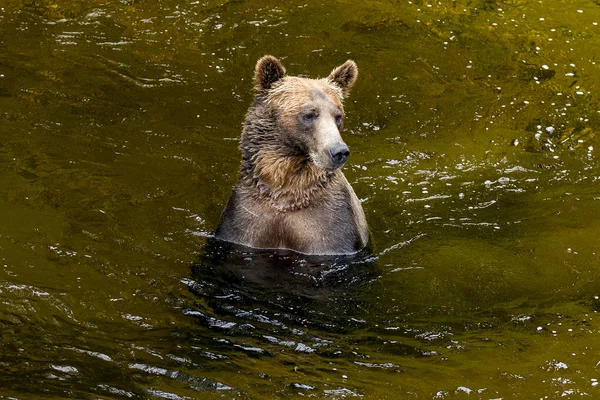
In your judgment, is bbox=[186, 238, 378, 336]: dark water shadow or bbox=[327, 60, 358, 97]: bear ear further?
bbox=[327, 60, 358, 97]: bear ear

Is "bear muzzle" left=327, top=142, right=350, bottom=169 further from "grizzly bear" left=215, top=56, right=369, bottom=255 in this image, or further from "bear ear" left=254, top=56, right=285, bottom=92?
"bear ear" left=254, top=56, right=285, bottom=92

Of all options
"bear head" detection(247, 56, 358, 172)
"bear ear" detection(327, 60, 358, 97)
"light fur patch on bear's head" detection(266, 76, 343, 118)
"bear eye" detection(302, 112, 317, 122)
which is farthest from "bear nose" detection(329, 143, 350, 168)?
"bear ear" detection(327, 60, 358, 97)

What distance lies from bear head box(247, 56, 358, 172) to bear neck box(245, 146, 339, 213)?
9cm

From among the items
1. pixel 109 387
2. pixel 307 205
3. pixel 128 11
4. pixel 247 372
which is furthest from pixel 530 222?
pixel 128 11

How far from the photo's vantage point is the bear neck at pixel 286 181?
32.7 feet

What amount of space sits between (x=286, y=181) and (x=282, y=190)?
10 cm

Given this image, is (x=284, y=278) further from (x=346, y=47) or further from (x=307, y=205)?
(x=346, y=47)

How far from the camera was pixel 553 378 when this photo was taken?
7477 mm

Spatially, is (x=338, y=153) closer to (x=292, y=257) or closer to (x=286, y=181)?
(x=286, y=181)

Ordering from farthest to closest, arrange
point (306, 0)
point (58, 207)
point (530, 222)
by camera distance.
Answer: point (306, 0) → point (530, 222) → point (58, 207)

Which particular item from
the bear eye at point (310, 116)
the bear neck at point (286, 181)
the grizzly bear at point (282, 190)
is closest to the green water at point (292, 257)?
the grizzly bear at point (282, 190)

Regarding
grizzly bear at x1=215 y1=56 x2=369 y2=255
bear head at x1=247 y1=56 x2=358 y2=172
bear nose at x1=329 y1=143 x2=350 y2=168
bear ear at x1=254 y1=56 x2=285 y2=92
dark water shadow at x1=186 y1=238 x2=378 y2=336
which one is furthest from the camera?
bear ear at x1=254 y1=56 x2=285 y2=92

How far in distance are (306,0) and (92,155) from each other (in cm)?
624

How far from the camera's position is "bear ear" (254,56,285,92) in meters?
10.1
